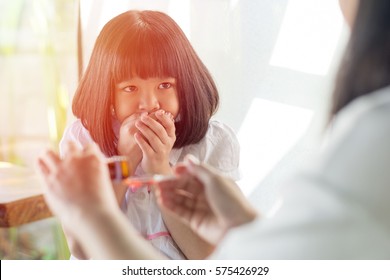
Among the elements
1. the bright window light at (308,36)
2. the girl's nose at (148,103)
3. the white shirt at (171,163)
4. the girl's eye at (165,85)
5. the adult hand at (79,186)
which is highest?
the bright window light at (308,36)

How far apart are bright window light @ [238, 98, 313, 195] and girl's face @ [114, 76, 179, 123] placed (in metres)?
0.13

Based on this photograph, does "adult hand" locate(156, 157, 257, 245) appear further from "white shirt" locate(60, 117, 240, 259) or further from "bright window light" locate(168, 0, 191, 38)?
"bright window light" locate(168, 0, 191, 38)

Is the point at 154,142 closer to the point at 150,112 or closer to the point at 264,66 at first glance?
the point at 150,112

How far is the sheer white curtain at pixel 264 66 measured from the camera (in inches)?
39.9

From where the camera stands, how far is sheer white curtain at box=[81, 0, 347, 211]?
1.01 m

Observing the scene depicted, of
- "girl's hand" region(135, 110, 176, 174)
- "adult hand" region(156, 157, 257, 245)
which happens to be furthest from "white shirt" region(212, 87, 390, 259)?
"girl's hand" region(135, 110, 176, 174)

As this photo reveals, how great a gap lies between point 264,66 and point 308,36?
0.08 metres

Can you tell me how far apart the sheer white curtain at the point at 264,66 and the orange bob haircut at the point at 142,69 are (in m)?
0.04

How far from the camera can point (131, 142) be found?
96 cm

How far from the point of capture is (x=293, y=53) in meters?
1.03

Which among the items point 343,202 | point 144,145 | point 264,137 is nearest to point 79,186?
point 343,202

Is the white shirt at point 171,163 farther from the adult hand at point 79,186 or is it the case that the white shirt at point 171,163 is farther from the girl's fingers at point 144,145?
the adult hand at point 79,186

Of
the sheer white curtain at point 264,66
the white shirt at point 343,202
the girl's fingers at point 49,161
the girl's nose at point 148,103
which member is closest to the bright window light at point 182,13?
the sheer white curtain at point 264,66
